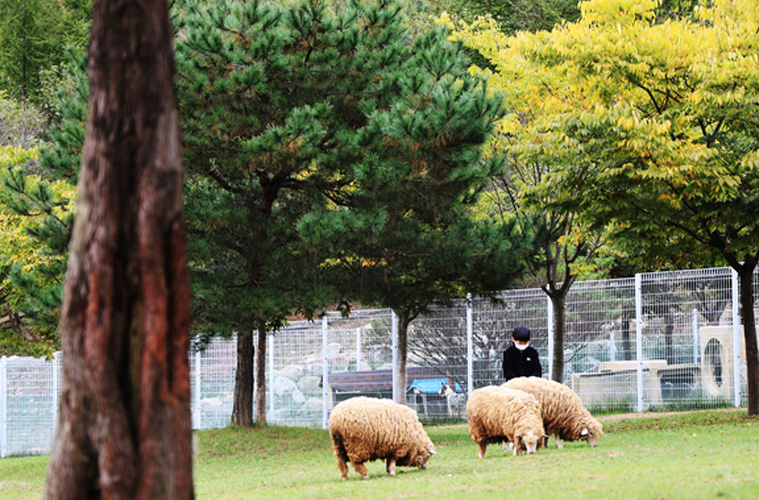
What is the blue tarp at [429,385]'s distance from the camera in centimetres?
2133

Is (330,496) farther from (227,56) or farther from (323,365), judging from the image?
(323,365)

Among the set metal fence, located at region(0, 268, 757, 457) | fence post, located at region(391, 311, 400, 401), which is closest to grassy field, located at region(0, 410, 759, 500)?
metal fence, located at region(0, 268, 757, 457)

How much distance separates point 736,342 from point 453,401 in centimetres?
642

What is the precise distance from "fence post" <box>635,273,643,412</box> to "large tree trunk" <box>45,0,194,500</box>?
50.7 feet

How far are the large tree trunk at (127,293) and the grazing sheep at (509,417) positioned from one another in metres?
6.89

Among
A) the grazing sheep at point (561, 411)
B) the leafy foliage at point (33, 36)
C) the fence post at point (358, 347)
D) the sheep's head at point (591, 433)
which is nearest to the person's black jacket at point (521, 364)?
the grazing sheep at point (561, 411)

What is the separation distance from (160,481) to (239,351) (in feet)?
49.5

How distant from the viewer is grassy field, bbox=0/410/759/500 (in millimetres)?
7621

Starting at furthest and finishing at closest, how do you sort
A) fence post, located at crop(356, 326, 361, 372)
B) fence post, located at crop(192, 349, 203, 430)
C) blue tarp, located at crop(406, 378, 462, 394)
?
fence post, located at crop(192, 349, 203, 430)
fence post, located at crop(356, 326, 361, 372)
blue tarp, located at crop(406, 378, 462, 394)

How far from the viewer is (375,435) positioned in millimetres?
10133

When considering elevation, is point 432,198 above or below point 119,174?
above

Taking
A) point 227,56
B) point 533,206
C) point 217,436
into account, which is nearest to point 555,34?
point 533,206

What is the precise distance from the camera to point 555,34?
49.1 ft

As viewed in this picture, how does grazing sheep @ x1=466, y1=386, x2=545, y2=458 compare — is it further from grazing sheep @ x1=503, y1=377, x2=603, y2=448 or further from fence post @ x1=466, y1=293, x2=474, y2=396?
fence post @ x1=466, y1=293, x2=474, y2=396
